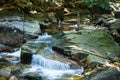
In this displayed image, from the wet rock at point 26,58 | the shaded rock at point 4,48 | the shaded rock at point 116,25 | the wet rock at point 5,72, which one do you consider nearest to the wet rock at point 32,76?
the wet rock at point 5,72

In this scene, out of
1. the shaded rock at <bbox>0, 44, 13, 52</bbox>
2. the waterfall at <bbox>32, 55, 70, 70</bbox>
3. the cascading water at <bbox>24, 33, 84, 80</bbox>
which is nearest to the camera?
Answer: the cascading water at <bbox>24, 33, 84, 80</bbox>

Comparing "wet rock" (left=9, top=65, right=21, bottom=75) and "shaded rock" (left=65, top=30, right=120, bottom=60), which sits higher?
"shaded rock" (left=65, top=30, right=120, bottom=60)

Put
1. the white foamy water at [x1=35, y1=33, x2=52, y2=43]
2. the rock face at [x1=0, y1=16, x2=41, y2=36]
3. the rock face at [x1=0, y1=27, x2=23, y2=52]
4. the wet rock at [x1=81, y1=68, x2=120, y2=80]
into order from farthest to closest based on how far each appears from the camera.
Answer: the rock face at [x1=0, y1=16, x2=41, y2=36], the white foamy water at [x1=35, y1=33, x2=52, y2=43], the rock face at [x1=0, y1=27, x2=23, y2=52], the wet rock at [x1=81, y1=68, x2=120, y2=80]

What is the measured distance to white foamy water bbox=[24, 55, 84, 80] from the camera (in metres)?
11.4

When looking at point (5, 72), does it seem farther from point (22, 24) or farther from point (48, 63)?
point (22, 24)

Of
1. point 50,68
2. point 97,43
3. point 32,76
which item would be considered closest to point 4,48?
point 50,68

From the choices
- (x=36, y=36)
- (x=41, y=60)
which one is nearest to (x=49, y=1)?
(x=36, y=36)

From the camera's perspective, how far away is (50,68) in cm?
1197

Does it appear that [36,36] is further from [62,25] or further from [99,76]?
[99,76]

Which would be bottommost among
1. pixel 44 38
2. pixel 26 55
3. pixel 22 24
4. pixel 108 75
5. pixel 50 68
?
pixel 50 68

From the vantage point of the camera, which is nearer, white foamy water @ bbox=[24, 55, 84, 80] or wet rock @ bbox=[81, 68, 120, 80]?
wet rock @ bbox=[81, 68, 120, 80]

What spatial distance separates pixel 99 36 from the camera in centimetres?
1433

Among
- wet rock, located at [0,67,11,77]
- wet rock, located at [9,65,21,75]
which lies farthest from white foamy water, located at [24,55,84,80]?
wet rock, located at [0,67,11,77]

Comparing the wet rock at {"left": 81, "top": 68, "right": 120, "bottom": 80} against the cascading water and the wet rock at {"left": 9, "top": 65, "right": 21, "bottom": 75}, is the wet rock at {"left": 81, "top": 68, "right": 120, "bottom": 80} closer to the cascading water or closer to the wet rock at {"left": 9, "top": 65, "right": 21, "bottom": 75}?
the cascading water
